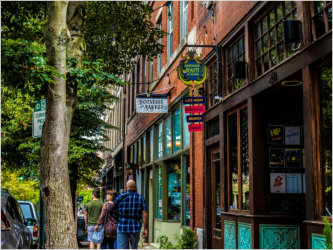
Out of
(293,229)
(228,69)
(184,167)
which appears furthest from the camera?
(184,167)

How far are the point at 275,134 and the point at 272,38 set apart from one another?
68.5 inches

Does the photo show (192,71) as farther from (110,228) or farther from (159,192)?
(159,192)

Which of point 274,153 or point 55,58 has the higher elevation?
point 55,58

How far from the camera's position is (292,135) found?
29.9ft

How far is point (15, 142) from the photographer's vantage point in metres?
22.8

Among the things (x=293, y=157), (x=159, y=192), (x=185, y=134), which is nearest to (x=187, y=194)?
(x=185, y=134)

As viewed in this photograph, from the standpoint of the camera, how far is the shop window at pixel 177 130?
15.5 meters

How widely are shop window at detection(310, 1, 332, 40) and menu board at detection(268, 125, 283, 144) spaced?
8.31 ft

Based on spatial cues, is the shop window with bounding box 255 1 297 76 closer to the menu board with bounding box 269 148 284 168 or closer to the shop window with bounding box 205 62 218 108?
the menu board with bounding box 269 148 284 168

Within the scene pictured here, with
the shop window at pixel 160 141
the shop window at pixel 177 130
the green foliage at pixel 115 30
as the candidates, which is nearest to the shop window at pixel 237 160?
the shop window at pixel 177 130

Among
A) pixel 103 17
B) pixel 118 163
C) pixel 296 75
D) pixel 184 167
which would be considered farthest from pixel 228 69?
pixel 118 163

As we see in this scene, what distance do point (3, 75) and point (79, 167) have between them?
15.3 metres

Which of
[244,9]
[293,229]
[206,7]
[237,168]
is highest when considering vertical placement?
[206,7]

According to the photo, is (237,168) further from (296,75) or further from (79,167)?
(79,167)
